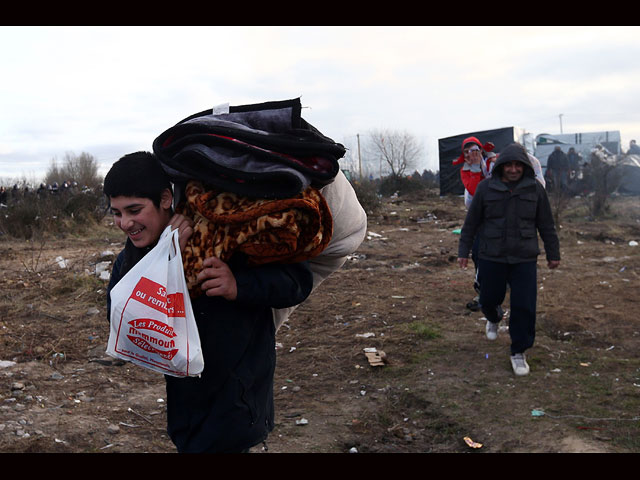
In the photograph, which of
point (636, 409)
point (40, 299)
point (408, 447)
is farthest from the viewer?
point (40, 299)

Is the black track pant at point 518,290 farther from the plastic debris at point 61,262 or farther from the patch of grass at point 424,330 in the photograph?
the plastic debris at point 61,262

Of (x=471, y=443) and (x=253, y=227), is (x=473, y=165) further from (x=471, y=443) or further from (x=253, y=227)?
(x=253, y=227)

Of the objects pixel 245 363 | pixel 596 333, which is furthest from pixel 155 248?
pixel 596 333

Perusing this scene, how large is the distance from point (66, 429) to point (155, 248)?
263cm

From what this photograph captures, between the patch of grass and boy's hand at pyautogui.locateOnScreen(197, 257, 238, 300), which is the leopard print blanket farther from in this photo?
the patch of grass

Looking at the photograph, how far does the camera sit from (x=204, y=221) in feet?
6.17

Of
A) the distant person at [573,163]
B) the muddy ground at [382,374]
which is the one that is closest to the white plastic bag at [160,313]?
the muddy ground at [382,374]

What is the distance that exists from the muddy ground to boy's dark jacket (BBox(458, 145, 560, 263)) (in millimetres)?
992

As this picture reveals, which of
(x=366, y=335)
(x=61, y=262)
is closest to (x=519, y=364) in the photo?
(x=366, y=335)

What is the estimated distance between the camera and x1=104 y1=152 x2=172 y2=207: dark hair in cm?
189

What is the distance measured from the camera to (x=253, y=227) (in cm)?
176

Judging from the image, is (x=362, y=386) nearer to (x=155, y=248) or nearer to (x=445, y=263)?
(x=155, y=248)

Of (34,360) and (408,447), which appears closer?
(408,447)

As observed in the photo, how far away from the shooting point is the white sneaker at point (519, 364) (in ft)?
15.7
